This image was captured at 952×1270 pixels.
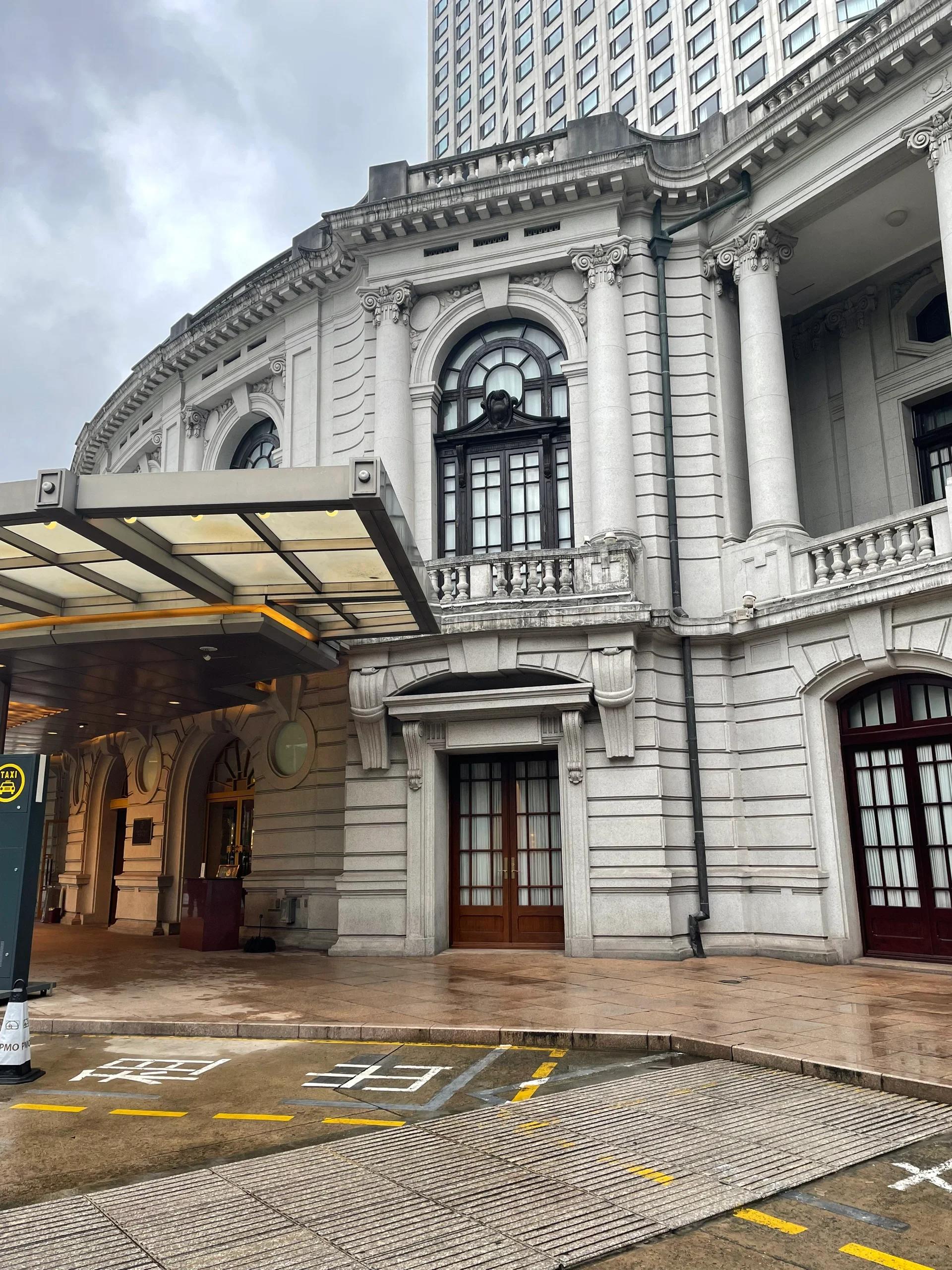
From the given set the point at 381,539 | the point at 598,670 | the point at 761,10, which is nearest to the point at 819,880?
the point at 598,670

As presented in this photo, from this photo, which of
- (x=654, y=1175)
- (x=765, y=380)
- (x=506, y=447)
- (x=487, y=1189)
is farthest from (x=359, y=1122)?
(x=765, y=380)

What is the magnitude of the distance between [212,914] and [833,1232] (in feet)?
50.3

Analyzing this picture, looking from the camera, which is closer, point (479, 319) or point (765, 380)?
point (765, 380)

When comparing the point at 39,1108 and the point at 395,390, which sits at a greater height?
the point at 395,390

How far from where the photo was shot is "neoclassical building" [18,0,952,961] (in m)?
15.4

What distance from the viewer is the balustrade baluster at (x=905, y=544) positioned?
47.8 ft

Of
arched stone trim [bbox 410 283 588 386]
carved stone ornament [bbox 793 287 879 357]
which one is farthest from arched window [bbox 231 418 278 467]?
carved stone ornament [bbox 793 287 879 357]

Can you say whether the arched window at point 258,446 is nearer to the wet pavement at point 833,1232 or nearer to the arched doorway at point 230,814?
the arched doorway at point 230,814

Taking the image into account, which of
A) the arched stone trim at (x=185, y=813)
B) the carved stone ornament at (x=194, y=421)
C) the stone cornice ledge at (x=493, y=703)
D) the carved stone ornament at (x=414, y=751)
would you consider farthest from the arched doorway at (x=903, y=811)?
the carved stone ornament at (x=194, y=421)

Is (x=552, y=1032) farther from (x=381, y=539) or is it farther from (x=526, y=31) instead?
(x=526, y=31)

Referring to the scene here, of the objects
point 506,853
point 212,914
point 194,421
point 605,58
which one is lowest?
point 212,914

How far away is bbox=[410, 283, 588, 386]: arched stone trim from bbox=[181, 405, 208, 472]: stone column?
7566 mm

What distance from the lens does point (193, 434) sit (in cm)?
2445

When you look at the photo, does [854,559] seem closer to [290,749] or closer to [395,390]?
[395,390]
